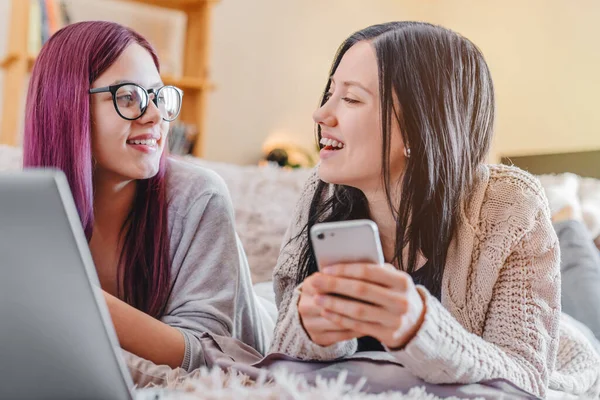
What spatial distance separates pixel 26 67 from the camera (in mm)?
2812

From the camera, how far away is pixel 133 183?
1235mm

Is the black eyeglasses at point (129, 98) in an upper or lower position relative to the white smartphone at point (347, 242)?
upper

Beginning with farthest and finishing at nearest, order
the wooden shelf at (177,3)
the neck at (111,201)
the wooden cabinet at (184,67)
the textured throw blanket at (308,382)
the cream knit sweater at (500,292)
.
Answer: the wooden shelf at (177,3) → the wooden cabinet at (184,67) → the neck at (111,201) → the cream knit sweater at (500,292) → the textured throw blanket at (308,382)

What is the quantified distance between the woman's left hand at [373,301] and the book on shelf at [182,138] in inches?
97.2

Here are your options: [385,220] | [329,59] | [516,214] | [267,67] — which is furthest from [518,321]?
[329,59]

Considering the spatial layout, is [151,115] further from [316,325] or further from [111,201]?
[316,325]

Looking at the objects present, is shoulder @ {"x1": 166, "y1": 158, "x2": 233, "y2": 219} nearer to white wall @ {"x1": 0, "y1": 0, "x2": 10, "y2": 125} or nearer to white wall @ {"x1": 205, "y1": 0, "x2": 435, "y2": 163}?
white wall @ {"x1": 0, "y1": 0, "x2": 10, "y2": 125}

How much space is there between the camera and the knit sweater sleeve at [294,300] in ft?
2.84

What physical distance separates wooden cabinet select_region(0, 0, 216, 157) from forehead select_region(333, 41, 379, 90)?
2.09 m

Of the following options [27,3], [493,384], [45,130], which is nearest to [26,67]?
[27,3]

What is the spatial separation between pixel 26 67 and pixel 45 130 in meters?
1.84

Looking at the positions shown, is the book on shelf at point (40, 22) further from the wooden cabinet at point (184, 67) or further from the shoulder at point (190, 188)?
the shoulder at point (190, 188)

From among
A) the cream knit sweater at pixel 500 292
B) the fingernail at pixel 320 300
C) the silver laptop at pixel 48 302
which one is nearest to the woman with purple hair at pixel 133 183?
the cream knit sweater at pixel 500 292

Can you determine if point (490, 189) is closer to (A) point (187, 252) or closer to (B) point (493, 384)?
(B) point (493, 384)
